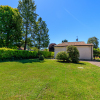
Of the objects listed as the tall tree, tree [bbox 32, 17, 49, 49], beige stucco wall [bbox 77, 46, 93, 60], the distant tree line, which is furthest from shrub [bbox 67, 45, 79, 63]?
tree [bbox 32, 17, 49, 49]

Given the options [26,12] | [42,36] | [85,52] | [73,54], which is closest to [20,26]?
[26,12]

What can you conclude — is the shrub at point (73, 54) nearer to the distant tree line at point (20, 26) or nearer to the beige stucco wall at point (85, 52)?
the beige stucco wall at point (85, 52)

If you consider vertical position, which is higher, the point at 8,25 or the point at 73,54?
the point at 8,25

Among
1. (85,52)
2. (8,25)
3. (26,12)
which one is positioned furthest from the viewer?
(26,12)

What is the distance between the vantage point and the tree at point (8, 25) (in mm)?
15727

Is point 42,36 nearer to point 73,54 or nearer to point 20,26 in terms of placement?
point 20,26

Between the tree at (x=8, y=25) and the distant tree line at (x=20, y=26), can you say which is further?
the distant tree line at (x=20, y=26)

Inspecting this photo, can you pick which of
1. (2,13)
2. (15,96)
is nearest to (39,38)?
(2,13)

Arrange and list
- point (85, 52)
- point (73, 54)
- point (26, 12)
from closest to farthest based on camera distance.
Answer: point (73, 54) → point (85, 52) → point (26, 12)

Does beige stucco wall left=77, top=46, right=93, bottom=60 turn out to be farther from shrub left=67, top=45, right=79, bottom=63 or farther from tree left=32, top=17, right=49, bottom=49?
tree left=32, top=17, right=49, bottom=49

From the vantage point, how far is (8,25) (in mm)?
16422

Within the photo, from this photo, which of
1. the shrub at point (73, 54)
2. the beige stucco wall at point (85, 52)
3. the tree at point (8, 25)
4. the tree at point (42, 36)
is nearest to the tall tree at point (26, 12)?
the tree at point (8, 25)

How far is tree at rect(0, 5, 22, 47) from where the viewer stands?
619 inches

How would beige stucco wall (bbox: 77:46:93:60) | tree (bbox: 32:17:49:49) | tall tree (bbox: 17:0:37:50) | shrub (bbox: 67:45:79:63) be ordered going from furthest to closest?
tree (bbox: 32:17:49:49), tall tree (bbox: 17:0:37:50), beige stucco wall (bbox: 77:46:93:60), shrub (bbox: 67:45:79:63)
